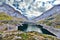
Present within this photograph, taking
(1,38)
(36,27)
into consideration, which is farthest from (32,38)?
(1,38)

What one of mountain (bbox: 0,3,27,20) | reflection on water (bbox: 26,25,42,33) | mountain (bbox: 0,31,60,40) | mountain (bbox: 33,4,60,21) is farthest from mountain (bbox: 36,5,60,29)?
mountain (bbox: 0,3,27,20)

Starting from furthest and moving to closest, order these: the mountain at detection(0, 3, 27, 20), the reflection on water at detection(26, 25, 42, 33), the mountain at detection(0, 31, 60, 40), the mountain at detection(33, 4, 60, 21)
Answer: the mountain at detection(0, 3, 27, 20) → the mountain at detection(33, 4, 60, 21) → the reflection on water at detection(26, 25, 42, 33) → the mountain at detection(0, 31, 60, 40)

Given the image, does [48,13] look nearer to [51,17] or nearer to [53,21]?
[51,17]

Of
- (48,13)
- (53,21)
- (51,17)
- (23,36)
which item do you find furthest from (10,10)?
(53,21)

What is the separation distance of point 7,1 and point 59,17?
2282mm

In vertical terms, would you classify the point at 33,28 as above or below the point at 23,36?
above

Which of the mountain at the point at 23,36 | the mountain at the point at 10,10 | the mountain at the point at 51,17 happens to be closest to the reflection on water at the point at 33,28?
the mountain at the point at 23,36

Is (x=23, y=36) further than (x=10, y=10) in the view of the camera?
No

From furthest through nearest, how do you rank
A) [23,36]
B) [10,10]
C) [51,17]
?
[10,10] → [51,17] → [23,36]

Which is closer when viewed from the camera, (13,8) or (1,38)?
(1,38)

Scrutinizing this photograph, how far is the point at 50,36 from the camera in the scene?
28.1ft

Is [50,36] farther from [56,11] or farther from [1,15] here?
[1,15]

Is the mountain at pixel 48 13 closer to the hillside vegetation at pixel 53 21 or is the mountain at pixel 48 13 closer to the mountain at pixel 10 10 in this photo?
the hillside vegetation at pixel 53 21

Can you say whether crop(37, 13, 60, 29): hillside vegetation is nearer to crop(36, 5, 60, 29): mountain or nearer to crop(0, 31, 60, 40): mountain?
crop(36, 5, 60, 29): mountain
